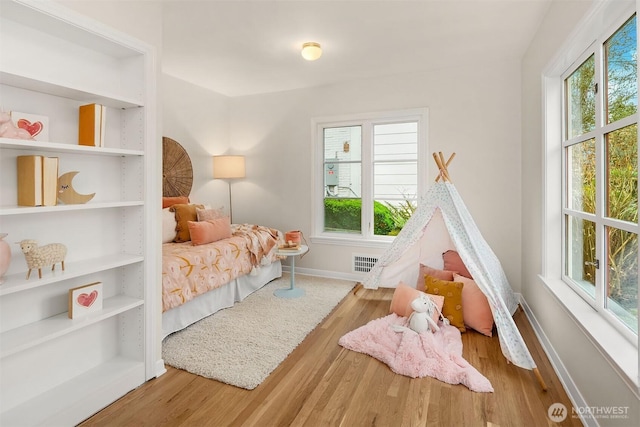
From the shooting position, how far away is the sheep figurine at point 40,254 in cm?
169

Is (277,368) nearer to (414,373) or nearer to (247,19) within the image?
(414,373)

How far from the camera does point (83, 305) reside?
1955 mm

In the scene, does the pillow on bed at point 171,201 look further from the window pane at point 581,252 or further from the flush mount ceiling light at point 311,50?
the window pane at point 581,252

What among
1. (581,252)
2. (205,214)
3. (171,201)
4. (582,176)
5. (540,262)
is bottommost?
(540,262)

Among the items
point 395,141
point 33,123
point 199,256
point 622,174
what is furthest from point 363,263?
point 33,123

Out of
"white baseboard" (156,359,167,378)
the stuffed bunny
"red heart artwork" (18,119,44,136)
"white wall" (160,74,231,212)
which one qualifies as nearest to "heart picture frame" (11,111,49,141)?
"red heart artwork" (18,119,44,136)

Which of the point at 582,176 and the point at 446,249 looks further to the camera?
the point at 446,249

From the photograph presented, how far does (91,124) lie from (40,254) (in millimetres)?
743

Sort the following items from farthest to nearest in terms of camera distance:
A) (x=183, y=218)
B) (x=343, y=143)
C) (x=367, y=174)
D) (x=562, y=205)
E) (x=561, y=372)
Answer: (x=343, y=143) → (x=367, y=174) → (x=183, y=218) → (x=562, y=205) → (x=561, y=372)

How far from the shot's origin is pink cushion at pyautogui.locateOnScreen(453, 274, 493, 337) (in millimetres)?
2838

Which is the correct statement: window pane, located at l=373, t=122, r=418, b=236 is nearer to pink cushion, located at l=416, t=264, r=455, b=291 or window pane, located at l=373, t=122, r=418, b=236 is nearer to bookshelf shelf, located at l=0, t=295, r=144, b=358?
pink cushion, located at l=416, t=264, r=455, b=291

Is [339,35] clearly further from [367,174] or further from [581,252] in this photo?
[581,252]

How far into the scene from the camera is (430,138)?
13.2ft

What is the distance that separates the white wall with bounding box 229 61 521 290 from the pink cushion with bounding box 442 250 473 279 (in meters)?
0.80
